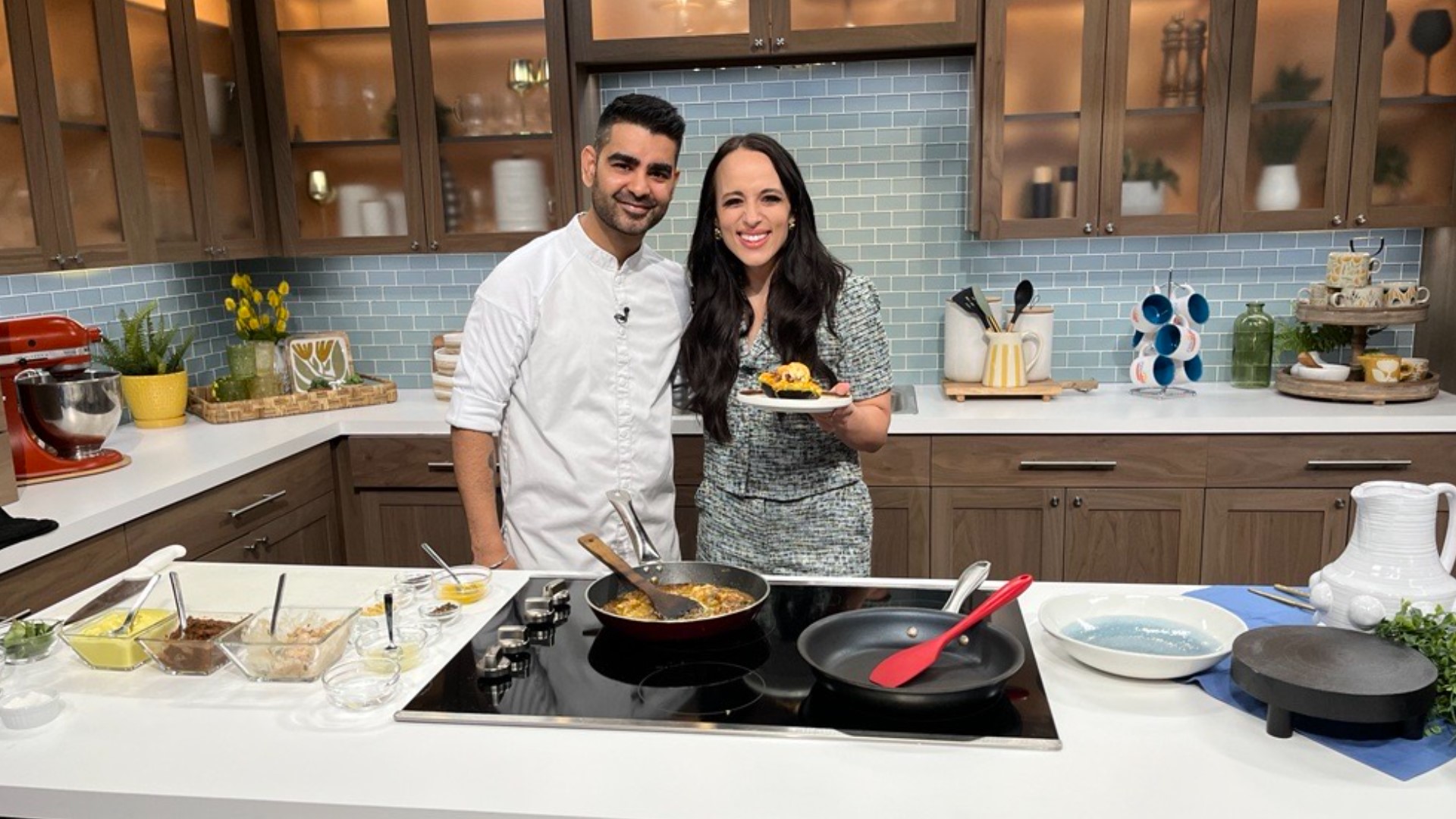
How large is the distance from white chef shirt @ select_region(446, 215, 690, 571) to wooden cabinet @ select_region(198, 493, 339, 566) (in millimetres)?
1070

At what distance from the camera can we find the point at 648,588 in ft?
5.46

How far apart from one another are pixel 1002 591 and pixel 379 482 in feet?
8.68

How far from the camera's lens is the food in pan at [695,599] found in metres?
1.64

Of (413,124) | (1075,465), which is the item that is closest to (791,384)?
(1075,465)

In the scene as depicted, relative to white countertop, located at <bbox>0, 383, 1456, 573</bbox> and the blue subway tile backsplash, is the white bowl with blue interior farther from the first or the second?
the blue subway tile backsplash

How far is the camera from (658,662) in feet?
5.14

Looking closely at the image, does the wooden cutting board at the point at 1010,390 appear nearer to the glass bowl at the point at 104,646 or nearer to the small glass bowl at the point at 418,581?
the small glass bowl at the point at 418,581

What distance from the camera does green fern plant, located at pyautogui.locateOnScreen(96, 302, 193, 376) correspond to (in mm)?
3410

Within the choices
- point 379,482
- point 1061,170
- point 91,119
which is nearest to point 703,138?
point 1061,170

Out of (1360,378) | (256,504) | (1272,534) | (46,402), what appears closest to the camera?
(46,402)

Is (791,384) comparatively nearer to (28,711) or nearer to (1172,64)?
(28,711)

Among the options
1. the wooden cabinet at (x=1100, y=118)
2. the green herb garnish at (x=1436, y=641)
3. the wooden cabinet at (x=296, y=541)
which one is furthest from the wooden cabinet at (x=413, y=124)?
the green herb garnish at (x=1436, y=641)

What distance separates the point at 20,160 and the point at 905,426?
259cm

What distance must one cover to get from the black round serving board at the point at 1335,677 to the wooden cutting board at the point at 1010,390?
85.8 inches
